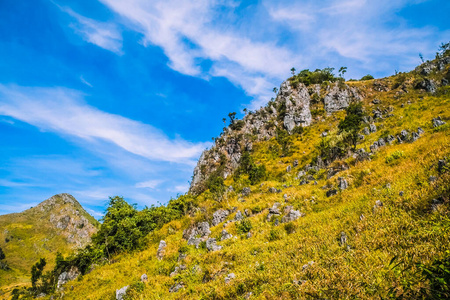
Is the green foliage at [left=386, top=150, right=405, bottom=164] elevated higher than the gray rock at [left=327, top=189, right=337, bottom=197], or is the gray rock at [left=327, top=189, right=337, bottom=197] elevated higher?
the green foliage at [left=386, top=150, right=405, bottom=164]

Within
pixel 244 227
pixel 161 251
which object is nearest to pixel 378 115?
pixel 244 227

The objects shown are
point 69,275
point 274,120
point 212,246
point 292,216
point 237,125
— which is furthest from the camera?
point 237,125

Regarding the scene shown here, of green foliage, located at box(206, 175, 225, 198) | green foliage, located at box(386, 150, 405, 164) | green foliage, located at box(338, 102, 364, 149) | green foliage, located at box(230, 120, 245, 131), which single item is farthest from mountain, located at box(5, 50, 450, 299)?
green foliage, located at box(230, 120, 245, 131)

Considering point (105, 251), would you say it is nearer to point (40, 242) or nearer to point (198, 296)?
point (198, 296)

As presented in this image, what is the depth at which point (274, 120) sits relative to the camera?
83375 millimetres

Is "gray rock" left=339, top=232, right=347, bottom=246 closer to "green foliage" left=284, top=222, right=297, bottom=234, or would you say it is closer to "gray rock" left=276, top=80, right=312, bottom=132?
"green foliage" left=284, top=222, right=297, bottom=234

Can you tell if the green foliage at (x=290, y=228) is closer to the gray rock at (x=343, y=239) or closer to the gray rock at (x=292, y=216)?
the gray rock at (x=292, y=216)

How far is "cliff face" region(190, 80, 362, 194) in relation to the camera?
74312mm

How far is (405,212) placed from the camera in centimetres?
779

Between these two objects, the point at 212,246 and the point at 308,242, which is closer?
the point at 308,242

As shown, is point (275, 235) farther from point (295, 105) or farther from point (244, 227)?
point (295, 105)

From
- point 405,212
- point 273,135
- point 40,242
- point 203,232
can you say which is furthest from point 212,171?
point 40,242

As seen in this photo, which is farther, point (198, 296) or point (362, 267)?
point (198, 296)

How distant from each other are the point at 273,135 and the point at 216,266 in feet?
231
